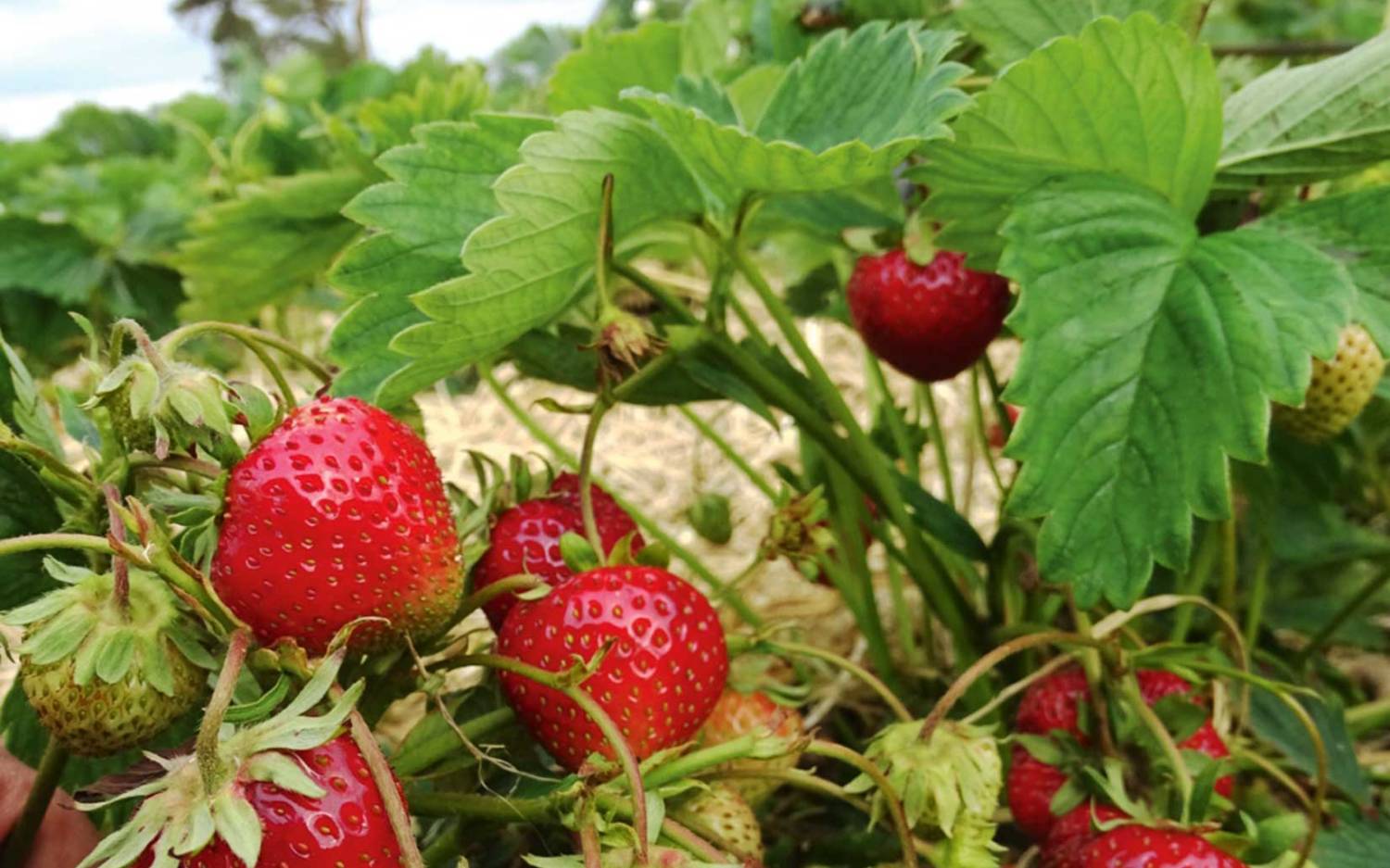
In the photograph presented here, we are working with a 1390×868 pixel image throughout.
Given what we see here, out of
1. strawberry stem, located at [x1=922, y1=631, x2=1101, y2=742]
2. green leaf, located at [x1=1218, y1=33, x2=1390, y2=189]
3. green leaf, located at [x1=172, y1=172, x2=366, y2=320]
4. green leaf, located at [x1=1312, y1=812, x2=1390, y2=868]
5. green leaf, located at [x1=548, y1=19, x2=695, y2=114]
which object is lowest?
green leaf, located at [x1=1312, y1=812, x2=1390, y2=868]

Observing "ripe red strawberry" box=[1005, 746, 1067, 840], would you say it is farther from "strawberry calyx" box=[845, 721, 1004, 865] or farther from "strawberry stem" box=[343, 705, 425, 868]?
"strawberry stem" box=[343, 705, 425, 868]

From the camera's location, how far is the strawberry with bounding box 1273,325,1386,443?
77 cm

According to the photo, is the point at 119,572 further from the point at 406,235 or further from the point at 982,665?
the point at 982,665

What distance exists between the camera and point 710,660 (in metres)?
0.60

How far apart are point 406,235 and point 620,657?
0.29 metres

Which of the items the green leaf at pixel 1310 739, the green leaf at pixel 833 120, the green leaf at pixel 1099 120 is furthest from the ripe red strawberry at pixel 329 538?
the green leaf at pixel 1310 739

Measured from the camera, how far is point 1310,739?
84 centimetres

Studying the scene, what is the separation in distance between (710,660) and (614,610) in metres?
0.06

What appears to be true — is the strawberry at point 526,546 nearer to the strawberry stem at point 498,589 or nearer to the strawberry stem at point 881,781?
the strawberry stem at point 498,589

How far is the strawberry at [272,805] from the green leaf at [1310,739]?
0.64m

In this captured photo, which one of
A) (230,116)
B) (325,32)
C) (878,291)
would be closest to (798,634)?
(878,291)

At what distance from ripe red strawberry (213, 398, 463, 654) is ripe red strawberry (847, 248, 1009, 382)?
1.25 feet

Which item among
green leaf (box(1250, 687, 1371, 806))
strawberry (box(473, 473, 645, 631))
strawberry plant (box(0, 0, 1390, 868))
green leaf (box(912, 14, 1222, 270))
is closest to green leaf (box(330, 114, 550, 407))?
strawberry plant (box(0, 0, 1390, 868))

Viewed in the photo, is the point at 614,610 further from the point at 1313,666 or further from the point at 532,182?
the point at 1313,666
